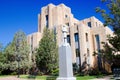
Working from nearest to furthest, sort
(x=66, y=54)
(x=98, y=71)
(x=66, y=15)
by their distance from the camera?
(x=66, y=54), (x=98, y=71), (x=66, y=15)

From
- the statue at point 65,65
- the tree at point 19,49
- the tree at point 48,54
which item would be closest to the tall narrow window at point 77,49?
the tree at point 48,54

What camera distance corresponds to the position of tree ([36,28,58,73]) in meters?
35.1

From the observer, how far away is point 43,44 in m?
36.0

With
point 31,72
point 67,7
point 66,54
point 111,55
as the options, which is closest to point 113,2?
point 111,55

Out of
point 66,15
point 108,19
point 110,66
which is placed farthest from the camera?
point 66,15

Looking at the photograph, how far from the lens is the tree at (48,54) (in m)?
35.1

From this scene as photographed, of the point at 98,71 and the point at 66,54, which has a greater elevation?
the point at 66,54

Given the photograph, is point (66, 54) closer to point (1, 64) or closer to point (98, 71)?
point (98, 71)

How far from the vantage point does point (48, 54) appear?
35.0m

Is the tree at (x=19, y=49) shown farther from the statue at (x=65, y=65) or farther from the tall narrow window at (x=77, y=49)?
the statue at (x=65, y=65)

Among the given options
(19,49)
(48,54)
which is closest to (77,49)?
(48,54)

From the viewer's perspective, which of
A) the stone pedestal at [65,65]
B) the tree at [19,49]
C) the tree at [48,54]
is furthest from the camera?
the tree at [19,49]

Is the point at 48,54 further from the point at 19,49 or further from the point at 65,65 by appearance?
the point at 65,65

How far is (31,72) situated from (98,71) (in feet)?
56.9
